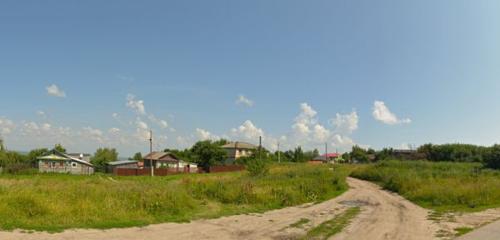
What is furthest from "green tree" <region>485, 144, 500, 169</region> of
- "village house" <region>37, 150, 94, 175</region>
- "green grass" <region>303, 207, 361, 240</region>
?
"village house" <region>37, 150, 94, 175</region>

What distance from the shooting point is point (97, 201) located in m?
13.9

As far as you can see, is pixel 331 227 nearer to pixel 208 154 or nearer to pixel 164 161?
pixel 208 154

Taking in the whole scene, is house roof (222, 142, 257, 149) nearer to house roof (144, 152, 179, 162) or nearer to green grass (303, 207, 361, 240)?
house roof (144, 152, 179, 162)

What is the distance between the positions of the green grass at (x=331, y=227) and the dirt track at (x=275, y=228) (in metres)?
0.28

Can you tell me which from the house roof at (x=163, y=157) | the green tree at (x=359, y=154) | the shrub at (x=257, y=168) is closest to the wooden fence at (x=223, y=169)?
the house roof at (x=163, y=157)

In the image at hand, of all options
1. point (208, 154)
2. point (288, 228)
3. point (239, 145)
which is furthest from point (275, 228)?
point (239, 145)

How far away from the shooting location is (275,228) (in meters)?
12.9

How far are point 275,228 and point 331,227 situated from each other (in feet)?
6.35

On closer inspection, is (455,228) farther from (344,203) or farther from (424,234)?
(344,203)

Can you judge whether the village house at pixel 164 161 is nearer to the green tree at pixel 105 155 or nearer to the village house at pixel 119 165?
the village house at pixel 119 165

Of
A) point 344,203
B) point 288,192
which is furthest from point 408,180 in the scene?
point 288,192

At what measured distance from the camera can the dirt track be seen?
35.9 feet

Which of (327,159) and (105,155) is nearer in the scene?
(105,155)

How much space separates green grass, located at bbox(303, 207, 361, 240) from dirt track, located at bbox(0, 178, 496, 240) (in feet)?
0.91
